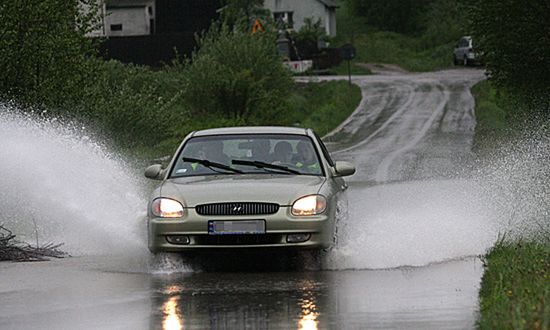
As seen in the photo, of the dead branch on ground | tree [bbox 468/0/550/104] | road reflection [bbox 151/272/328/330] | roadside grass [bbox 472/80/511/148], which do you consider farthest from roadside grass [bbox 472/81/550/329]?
roadside grass [bbox 472/80/511/148]

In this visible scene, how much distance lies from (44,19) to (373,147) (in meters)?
18.0

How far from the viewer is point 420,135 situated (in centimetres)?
4369

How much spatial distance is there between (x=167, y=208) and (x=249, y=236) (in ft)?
2.79

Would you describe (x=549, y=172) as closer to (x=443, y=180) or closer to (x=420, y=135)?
(x=443, y=180)

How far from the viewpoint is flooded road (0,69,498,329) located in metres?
9.85

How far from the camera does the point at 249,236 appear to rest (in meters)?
12.4

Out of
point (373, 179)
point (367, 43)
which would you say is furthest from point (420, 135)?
point (367, 43)

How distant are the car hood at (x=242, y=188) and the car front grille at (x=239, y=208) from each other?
0.04 m

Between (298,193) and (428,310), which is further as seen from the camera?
(298,193)

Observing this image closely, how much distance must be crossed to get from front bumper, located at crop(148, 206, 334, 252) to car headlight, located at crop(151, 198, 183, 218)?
0.25 feet

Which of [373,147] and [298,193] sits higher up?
[298,193]

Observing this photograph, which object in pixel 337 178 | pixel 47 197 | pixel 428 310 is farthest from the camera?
pixel 47 197

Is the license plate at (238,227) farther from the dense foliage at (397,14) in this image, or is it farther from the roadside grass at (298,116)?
the dense foliage at (397,14)

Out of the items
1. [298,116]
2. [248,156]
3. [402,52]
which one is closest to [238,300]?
[248,156]
